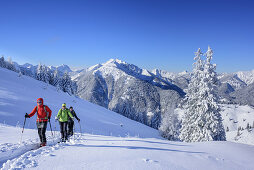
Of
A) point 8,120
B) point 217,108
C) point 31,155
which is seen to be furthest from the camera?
point 217,108

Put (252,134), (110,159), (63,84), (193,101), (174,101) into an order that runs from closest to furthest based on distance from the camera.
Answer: (110,159), (193,101), (63,84), (252,134), (174,101)

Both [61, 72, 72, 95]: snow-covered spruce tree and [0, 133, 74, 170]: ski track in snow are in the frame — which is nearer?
[0, 133, 74, 170]: ski track in snow

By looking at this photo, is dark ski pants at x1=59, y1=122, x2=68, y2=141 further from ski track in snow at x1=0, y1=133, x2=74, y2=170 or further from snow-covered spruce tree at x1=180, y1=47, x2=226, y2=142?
snow-covered spruce tree at x1=180, y1=47, x2=226, y2=142

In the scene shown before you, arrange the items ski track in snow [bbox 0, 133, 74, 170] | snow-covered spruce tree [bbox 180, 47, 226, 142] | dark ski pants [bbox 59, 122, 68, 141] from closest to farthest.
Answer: ski track in snow [bbox 0, 133, 74, 170] → dark ski pants [bbox 59, 122, 68, 141] → snow-covered spruce tree [bbox 180, 47, 226, 142]

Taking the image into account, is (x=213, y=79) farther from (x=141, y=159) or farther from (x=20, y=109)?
(x=20, y=109)

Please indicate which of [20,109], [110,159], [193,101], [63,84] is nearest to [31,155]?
[110,159]

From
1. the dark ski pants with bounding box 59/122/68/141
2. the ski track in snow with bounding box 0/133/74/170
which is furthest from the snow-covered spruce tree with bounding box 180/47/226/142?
the ski track in snow with bounding box 0/133/74/170

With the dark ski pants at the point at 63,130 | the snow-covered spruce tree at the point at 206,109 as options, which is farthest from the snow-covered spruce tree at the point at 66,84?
the dark ski pants at the point at 63,130

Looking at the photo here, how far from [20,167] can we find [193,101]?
64.1ft

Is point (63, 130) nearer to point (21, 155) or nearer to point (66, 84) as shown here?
point (21, 155)

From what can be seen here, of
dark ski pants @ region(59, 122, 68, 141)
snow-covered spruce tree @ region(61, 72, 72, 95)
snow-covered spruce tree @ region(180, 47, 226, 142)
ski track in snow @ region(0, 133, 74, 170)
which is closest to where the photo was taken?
ski track in snow @ region(0, 133, 74, 170)

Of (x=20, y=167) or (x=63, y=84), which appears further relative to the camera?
(x=63, y=84)

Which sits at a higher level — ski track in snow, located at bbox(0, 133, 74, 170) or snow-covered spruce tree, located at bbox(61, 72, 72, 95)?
snow-covered spruce tree, located at bbox(61, 72, 72, 95)

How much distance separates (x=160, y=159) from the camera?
15.8 feet
